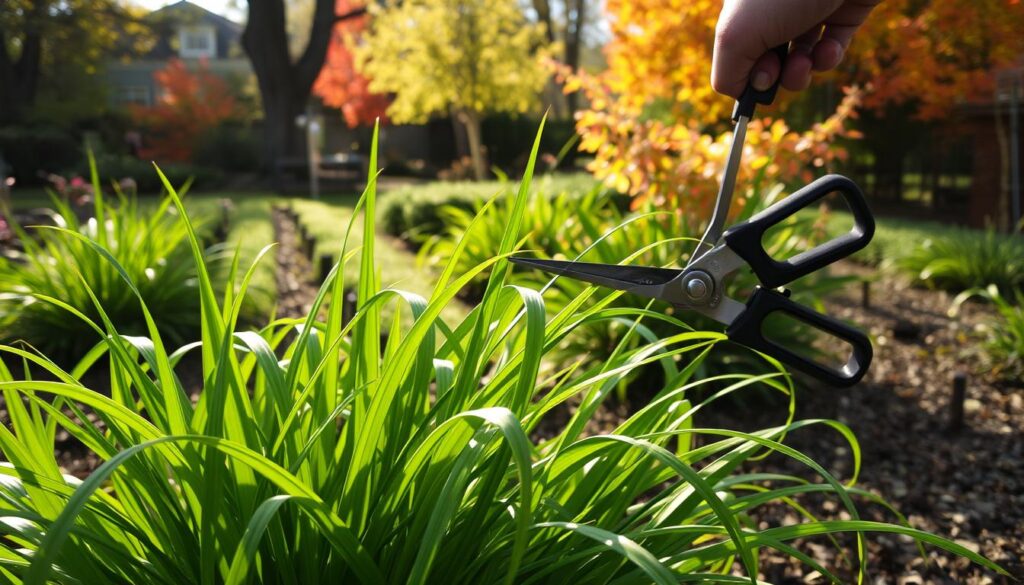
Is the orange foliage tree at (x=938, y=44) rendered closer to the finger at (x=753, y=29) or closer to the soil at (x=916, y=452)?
the soil at (x=916, y=452)

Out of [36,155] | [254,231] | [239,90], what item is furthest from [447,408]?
[239,90]

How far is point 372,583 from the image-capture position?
1418 mm

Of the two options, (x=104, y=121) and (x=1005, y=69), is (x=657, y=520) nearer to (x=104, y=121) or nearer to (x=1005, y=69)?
(x=1005, y=69)

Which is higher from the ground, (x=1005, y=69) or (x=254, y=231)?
(x=1005, y=69)

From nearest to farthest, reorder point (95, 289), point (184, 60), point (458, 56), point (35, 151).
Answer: point (95, 289) → point (35, 151) → point (458, 56) → point (184, 60)

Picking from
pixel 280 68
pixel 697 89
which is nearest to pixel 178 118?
pixel 280 68

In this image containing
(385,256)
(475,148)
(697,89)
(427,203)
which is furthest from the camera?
(475,148)

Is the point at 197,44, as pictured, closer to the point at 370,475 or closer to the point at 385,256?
the point at 385,256

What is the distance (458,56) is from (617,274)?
21471mm

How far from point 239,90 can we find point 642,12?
3197 cm

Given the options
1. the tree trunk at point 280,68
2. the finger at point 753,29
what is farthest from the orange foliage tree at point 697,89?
the tree trunk at point 280,68

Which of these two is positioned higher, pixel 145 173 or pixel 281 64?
pixel 281 64

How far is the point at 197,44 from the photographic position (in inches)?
1734

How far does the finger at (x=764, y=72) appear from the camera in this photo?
62.9 inches
